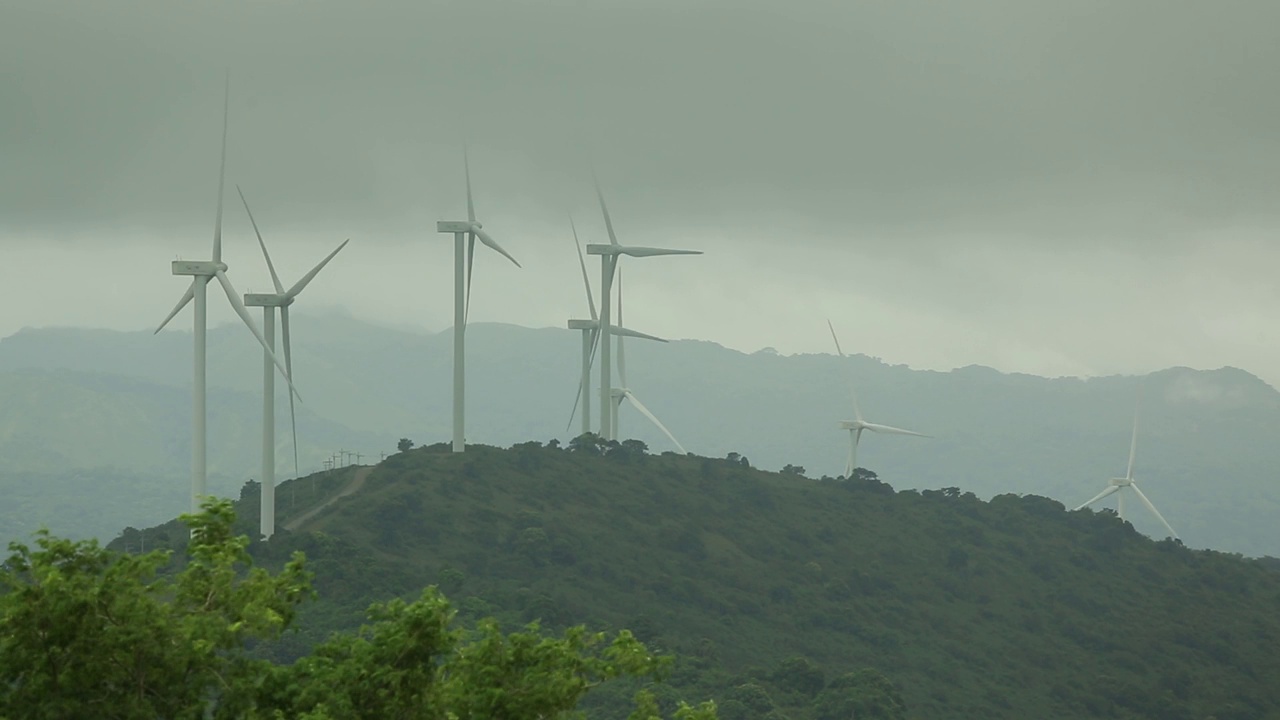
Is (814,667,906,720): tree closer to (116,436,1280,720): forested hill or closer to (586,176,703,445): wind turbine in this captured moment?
(116,436,1280,720): forested hill

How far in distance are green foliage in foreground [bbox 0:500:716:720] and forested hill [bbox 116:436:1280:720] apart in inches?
2734

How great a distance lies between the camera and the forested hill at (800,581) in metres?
124

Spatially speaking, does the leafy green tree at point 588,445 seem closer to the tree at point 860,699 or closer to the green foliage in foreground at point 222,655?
the tree at point 860,699

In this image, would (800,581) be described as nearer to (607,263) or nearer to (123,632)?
(607,263)

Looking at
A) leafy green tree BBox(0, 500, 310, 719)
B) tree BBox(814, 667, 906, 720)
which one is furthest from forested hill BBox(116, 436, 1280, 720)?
leafy green tree BBox(0, 500, 310, 719)

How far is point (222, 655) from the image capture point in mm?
31828

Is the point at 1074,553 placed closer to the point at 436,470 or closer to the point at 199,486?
the point at 436,470

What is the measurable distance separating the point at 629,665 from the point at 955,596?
12955 cm

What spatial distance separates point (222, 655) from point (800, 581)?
408 feet

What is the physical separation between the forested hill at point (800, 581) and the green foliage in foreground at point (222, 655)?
69.4 meters

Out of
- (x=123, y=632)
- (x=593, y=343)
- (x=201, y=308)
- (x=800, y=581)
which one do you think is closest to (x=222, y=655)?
(x=123, y=632)

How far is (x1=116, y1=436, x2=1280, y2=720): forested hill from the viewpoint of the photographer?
124m

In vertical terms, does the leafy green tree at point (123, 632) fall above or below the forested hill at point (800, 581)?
above

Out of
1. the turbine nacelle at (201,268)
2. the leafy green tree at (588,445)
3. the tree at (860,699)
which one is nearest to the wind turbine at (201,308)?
the turbine nacelle at (201,268)
